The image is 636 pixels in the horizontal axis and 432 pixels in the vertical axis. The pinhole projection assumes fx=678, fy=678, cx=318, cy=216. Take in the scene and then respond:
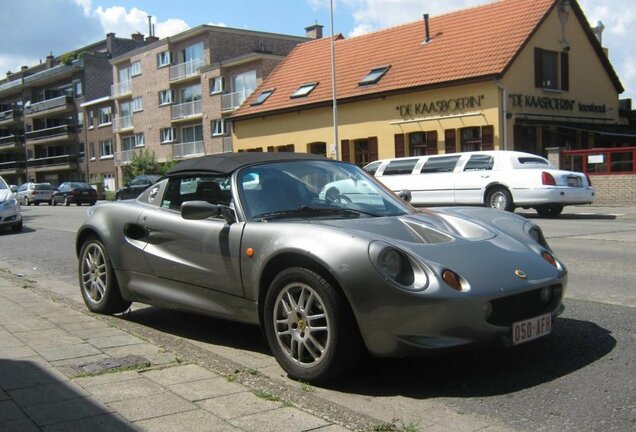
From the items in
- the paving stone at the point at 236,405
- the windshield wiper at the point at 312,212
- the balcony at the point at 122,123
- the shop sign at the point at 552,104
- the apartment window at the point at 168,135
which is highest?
the balcony at the point at 122,123

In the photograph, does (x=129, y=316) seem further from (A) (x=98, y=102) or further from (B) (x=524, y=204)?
(A) (x=98, y=102)

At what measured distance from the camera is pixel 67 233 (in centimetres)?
1612

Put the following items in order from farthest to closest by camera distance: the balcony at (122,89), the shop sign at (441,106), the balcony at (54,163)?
the balcony at (54,163) < the balcony at (122,89) < the shop sign at (441,106)

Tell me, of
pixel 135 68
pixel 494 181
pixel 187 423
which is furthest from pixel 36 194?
pixel 187 423

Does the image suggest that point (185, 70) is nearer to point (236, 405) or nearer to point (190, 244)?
point (190, 244)

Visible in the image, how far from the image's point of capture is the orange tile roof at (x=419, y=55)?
2775 centimetres

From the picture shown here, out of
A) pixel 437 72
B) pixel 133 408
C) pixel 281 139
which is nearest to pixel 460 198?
pixel 437 72

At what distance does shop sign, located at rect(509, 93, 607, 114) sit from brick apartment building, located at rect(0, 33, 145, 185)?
155 ft

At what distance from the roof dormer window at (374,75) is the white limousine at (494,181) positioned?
12532 mm

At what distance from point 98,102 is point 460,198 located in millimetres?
50905

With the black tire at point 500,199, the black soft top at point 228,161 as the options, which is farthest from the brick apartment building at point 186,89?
the black soft top at point 228,161

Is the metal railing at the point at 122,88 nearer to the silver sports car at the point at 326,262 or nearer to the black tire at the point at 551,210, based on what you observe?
the black tire at the point at 551,210

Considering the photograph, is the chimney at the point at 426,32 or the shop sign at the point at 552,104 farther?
the chimney at the point at 426,32

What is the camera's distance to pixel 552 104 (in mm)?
29641
